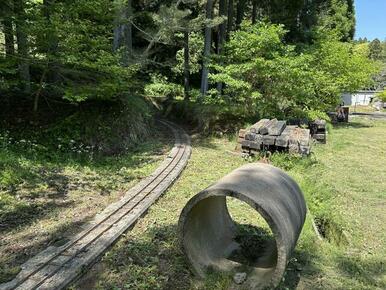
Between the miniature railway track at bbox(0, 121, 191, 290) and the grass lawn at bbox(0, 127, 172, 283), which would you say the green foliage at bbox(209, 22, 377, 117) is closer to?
the grass lawn at bbox(0, 127, 172, 283)

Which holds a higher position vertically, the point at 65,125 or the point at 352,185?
the point at 65,125

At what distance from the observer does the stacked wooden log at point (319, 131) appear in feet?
53.0

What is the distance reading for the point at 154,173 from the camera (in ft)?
29.6

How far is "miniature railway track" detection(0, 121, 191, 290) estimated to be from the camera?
4.31 m

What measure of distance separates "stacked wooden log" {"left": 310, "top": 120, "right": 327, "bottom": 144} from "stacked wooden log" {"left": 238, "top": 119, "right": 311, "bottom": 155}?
15.5ft

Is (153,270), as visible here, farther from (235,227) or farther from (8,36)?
(8,36)

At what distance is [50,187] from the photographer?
294 inches

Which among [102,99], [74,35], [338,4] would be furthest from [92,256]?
[338,4]

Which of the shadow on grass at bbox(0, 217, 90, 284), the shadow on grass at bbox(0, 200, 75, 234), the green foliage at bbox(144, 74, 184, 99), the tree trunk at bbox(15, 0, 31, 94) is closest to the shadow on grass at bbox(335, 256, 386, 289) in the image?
the shadow on grass at bbox(0, 217, 90, 284)

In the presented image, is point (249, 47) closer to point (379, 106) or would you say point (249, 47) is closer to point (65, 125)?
point (65, 125)

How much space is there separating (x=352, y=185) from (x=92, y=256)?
23.1 feet

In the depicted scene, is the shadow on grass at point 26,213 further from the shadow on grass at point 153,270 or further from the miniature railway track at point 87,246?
the shadow on grass at point 153,270

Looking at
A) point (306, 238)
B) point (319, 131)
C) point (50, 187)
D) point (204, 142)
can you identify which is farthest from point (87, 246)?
point (319, 131)

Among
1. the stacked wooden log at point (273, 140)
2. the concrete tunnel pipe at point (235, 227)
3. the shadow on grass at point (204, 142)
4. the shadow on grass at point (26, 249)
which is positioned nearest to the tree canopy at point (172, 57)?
the shadow on grass at point (204, 142)
